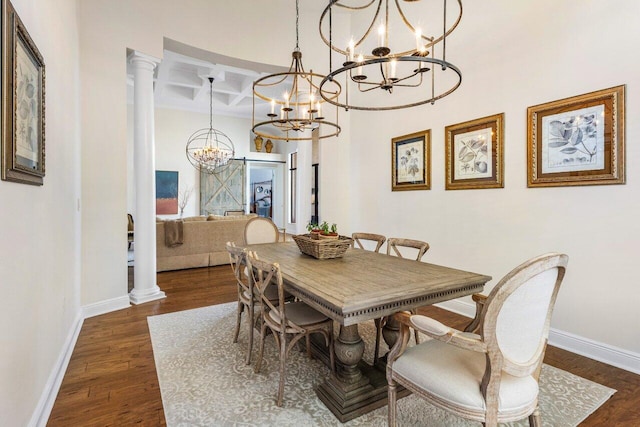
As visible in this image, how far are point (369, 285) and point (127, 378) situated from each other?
1.81 metres

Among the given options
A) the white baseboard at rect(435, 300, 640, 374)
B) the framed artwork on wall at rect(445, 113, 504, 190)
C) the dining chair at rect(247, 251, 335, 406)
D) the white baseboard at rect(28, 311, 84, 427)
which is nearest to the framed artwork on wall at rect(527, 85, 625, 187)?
the framed artwork on wall at rect(445, 113, 504, 190)

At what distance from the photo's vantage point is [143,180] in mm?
3742

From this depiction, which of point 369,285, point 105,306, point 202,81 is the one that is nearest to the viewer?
point 369,285

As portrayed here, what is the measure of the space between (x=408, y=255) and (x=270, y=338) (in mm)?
2044

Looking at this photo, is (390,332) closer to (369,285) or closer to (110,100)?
(369,285)

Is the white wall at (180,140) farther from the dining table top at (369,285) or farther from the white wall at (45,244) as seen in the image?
the dining table top at (369,285)

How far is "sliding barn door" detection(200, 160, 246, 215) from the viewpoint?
886 centimetres

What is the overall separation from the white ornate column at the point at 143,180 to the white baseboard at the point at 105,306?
15cm

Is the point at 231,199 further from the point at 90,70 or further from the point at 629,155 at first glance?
the point at 629,155

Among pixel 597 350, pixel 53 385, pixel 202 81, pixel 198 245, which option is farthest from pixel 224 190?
pixel 597 350

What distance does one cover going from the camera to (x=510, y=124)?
9.50ft

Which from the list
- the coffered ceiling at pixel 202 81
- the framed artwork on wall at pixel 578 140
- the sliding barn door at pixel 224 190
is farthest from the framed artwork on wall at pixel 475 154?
the sliding barn door at pixel 224 190

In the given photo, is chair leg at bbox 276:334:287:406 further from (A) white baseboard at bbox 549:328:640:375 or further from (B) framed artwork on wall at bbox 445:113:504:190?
(B) framed artwork on wall at bbox 445:113:504:190

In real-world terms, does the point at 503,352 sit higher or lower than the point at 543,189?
lower
